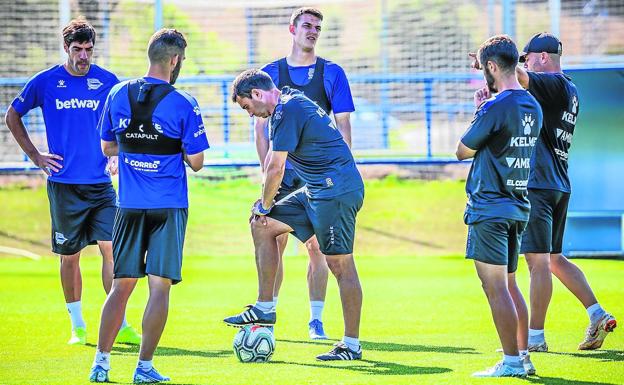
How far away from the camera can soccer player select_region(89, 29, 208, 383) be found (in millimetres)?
6668

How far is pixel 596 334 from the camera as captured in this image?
7.89 m

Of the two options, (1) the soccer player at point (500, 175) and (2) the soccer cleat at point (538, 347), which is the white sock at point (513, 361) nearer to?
(1) the soccer player at point (500, 175)

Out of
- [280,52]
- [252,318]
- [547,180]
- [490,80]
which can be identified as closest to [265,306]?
[252,318]

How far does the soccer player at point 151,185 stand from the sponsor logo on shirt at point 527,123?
6.09 ft

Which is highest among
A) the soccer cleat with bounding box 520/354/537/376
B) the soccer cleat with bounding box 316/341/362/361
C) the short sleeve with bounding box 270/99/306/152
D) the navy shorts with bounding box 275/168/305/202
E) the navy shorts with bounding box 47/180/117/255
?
the short sleeve with bounding box 270/99/306/152

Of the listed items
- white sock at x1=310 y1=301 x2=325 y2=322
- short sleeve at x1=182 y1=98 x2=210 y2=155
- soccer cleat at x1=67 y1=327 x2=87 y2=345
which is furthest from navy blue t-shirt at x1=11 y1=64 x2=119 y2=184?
short sleeve at x1=182 y1=98 x2=210 y2=155

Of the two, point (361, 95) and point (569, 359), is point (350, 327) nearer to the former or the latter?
point (569, 359)

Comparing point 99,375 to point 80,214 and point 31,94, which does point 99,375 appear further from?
point 31,94

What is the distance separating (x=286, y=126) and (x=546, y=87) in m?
1.84

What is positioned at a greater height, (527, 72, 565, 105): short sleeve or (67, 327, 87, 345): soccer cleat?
(527, 72, 565, 105): short sleeve

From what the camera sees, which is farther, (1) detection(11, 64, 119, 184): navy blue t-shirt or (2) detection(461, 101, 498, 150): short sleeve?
(1) detection(11, 64, 119, 184): navy blue t-shirt

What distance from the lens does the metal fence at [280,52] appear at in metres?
19.9

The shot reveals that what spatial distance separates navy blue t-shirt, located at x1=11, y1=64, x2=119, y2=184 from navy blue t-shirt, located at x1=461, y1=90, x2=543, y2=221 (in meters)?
3.16

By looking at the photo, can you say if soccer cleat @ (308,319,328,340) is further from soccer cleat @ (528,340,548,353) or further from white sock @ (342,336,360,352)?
soccer cleat @ (528,340,548,353)
